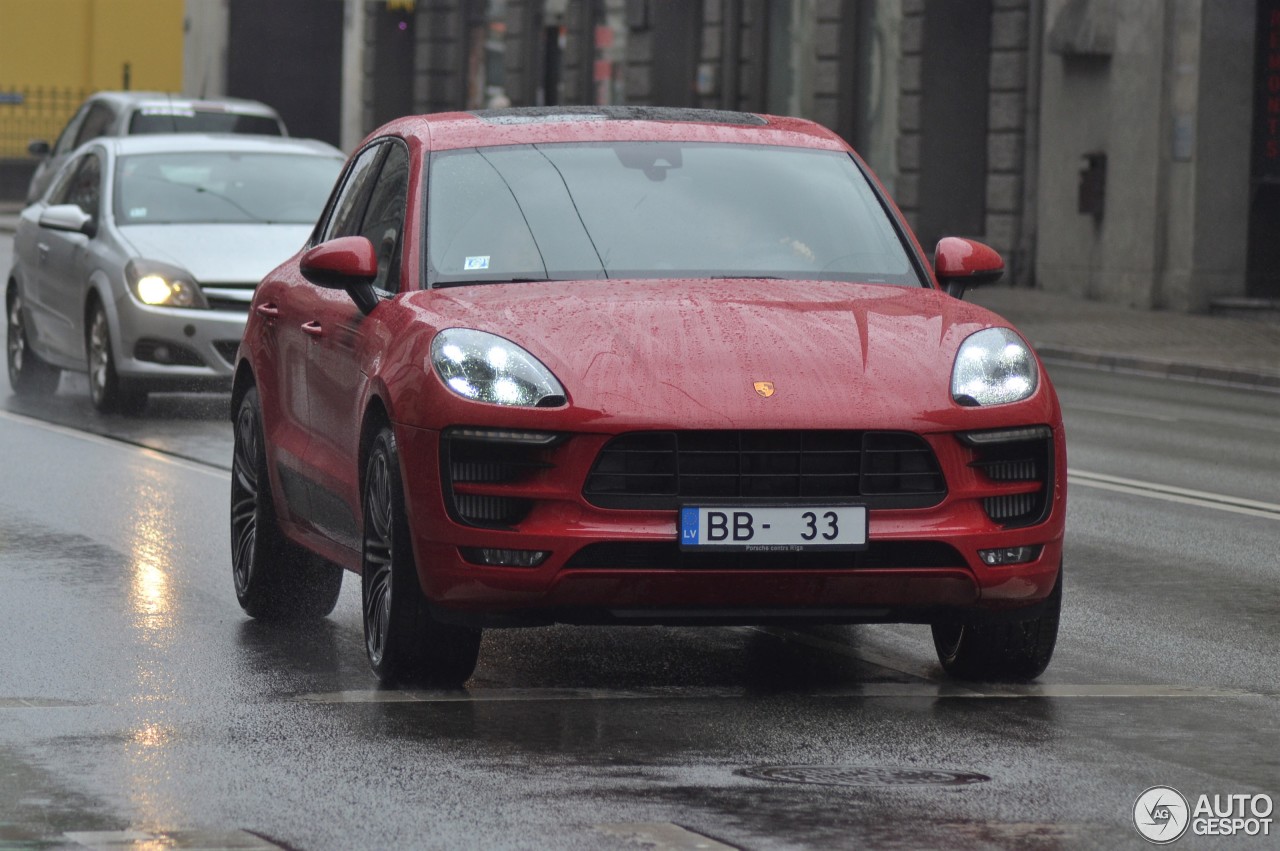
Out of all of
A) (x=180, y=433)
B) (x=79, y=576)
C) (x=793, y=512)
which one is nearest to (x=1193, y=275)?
(x=180, y=433)

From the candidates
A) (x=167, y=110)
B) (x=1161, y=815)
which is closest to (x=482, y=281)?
(x=1161, y=815)

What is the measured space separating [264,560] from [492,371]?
81.5 inches

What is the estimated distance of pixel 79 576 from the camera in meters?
9.37

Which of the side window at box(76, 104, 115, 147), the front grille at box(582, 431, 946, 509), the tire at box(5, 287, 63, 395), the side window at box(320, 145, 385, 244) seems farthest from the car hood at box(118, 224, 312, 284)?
the side window at box(76, 104, 115, 147)

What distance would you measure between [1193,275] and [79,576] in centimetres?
2004

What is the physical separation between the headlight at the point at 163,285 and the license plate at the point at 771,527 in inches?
369

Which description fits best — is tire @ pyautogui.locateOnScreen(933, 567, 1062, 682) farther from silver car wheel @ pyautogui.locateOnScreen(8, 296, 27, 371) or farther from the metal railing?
the metal railing

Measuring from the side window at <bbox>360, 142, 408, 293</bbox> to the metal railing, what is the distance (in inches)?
1733

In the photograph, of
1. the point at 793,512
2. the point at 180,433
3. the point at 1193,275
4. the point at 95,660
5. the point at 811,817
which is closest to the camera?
the point at 811,817

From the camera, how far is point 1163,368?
71.3 ft

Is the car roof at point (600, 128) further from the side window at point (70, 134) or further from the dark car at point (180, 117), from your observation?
the side window at point (70, 134)

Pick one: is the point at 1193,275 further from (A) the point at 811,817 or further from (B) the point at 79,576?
(A) the point at 811,817

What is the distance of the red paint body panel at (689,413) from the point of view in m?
6.64

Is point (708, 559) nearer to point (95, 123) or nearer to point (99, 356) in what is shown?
point (99, 356)
